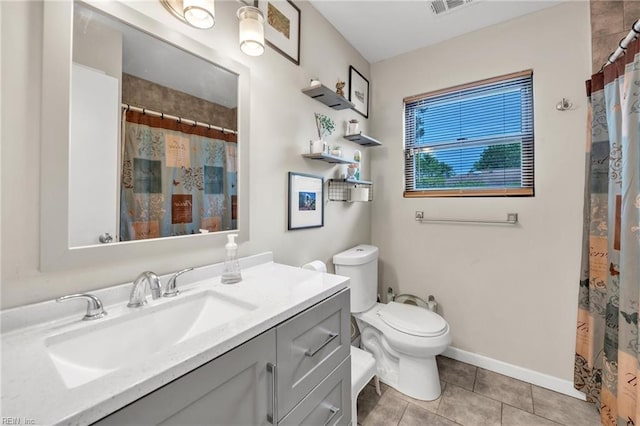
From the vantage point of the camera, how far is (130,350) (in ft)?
2.46

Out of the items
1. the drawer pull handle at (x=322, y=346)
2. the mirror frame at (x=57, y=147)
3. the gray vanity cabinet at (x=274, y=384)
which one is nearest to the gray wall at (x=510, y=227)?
the gray vanity cabinet at (x=274, y=384)

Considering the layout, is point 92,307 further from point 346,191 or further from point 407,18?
point 407,18

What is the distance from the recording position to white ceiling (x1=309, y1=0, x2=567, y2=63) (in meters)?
1.73

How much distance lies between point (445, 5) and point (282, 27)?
1.10m

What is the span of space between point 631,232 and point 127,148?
6.97ft

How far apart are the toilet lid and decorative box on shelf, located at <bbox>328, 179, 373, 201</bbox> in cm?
85

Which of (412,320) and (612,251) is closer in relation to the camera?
(612,251)

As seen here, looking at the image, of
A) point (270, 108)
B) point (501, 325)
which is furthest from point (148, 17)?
point (501, 325)

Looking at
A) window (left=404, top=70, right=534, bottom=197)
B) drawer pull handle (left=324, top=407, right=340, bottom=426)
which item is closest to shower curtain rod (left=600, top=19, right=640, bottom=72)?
window (left=404, top=70, right=534, bottom=197)

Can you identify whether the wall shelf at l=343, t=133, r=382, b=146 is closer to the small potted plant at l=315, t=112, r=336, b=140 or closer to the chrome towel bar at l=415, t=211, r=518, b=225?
the small potted plant at l=315, t=112, r=336, b=140

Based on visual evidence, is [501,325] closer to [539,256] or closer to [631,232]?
[539,256]

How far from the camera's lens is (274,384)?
751 mm
